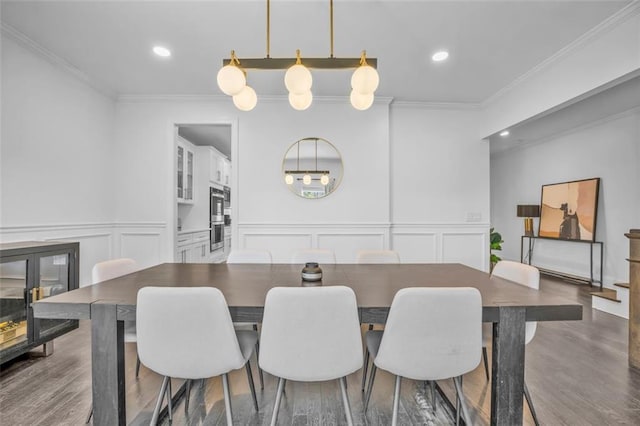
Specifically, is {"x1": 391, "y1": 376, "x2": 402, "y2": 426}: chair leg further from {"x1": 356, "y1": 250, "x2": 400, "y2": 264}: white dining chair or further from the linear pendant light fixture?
the linear pendant light fixture

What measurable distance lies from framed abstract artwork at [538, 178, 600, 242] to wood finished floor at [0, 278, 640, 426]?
9.64ft

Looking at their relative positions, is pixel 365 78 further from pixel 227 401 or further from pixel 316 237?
pixel 316 237

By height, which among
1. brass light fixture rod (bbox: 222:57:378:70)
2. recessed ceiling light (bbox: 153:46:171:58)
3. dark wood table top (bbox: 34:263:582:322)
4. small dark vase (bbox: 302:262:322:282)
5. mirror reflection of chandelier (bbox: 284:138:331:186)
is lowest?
dark wood table top (bbox: 34:263:582:322)

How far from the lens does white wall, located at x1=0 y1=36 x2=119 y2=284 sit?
8.26 feet

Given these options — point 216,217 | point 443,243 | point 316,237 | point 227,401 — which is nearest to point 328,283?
point 227,401

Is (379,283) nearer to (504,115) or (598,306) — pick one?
(504,115)

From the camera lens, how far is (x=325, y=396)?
5.90 feet

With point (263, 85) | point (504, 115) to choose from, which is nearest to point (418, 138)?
point (504, 115)

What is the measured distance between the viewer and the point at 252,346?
1526 mm

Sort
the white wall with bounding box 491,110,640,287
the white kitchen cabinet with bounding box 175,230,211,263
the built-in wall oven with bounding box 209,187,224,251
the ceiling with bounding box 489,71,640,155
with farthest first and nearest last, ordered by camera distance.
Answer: the built-in wall oven with bounding box 209,187,224,251, the white kitchen cabinet with bounding box 175,230,211,263, the white wall with bounding box 491,110,640,287, the ceiling with bounding box 489,71,640,155

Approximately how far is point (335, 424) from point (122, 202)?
3.66 meters

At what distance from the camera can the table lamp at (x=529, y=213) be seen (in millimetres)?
5457

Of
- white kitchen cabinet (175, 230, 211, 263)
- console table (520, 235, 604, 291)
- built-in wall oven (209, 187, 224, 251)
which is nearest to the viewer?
console table (520, 235, 604, 291)

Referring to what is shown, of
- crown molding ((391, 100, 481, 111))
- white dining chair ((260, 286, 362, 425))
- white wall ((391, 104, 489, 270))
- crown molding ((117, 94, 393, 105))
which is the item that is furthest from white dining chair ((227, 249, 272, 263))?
crown molding ((391, 100, 481, 111))
